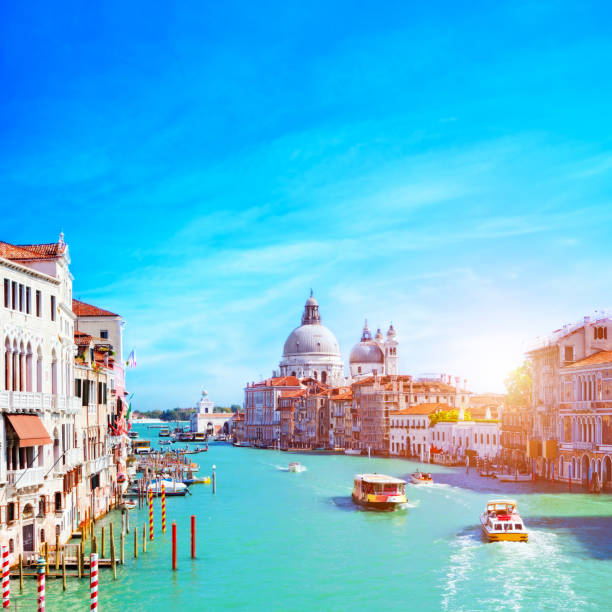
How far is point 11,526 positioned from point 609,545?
18.4 m

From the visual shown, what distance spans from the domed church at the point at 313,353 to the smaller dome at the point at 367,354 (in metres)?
6.00

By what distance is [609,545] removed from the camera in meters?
28.7

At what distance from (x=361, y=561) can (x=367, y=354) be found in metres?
113

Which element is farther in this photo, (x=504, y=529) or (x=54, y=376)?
(x=504, y=529)

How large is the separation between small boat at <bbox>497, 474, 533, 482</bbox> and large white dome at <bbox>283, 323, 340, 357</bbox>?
9223cm

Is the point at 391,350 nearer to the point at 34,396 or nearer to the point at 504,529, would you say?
the point at 504,529

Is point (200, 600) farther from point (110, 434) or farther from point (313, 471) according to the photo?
point (313, 471)

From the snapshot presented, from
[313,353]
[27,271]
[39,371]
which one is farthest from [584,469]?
[313,353]

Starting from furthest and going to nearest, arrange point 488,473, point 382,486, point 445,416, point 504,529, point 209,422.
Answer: point 209,422
point 445,416
point 488,473
point 382,486
point 504,529

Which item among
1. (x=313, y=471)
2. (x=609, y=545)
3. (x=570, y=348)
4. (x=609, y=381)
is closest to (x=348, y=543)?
(x=609, y=545)

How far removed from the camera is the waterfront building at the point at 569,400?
45.3 meters

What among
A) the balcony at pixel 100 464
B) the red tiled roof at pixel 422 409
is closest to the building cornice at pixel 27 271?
the balcony at pixel 100 464

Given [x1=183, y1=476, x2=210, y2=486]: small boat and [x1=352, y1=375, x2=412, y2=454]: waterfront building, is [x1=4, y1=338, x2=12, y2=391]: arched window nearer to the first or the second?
[x1=183, y1=476, x2=210, y2=486]: small boat

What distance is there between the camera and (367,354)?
456ft
